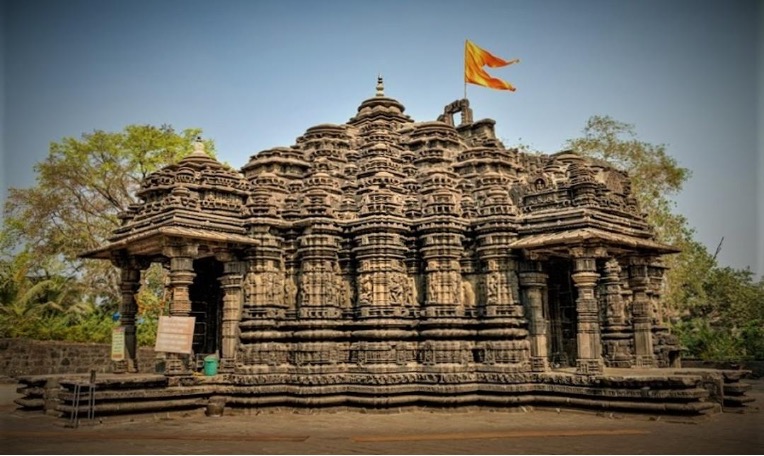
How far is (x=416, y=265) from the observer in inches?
652

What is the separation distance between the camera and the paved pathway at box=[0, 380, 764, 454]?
978cm

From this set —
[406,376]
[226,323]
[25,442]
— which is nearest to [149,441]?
[25,442]

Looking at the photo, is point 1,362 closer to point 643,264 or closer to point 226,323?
point 226,323

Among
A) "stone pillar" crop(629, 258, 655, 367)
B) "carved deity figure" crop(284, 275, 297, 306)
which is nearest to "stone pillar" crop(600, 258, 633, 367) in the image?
"stone pillar" crop(629, 258, 655, 367)

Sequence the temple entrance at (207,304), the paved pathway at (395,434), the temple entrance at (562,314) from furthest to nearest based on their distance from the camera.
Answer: the temple entrance at (207,304) < the temple entrance at (562,314) < the paved pathway at (395,434)

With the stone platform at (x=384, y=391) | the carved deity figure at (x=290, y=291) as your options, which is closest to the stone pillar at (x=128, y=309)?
the stone platform at (x=384, y=391)

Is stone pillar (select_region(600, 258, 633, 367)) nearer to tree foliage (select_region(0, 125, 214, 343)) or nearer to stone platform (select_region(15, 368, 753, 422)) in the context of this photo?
stone platform (select_region(15, 368, 753, 422))

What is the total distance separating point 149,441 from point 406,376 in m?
6.26

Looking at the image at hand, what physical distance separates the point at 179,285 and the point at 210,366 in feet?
7.57

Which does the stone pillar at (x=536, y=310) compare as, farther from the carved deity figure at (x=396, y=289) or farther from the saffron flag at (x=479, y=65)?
the saffron flag at (x=479, y=65)

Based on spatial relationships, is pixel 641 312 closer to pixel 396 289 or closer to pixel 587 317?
pixel 587 317

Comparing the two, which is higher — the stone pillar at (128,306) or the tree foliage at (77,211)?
the tree foliage at (77,211)

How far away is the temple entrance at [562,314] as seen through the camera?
1752 centimetres

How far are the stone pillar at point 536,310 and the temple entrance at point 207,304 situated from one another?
312 inches
